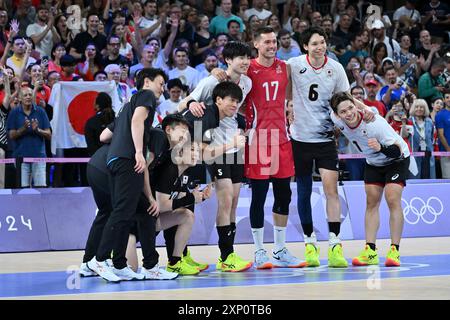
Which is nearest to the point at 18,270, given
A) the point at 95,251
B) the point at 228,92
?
the point at 95,251

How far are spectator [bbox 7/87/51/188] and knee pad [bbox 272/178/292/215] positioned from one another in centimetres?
461

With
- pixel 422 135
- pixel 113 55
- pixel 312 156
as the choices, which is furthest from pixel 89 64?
pixel 312 156

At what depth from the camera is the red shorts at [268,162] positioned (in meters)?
10.3

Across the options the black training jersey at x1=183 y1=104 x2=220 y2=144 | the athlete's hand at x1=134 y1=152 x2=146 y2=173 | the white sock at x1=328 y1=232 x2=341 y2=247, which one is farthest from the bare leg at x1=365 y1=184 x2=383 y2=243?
the athlete's hand at x1=134 y1=152 x2=146 y2=173

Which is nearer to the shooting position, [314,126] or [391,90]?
[314,126]

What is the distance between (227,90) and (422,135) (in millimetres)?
7866

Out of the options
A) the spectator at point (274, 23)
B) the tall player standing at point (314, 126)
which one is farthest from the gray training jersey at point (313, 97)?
the spectator at point (274, 23)

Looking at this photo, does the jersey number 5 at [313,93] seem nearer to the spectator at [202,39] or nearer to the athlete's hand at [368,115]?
the athlete's hand at [368,115]

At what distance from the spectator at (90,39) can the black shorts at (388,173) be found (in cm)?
745

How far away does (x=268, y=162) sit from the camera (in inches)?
407

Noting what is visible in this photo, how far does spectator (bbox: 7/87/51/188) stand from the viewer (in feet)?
45.2

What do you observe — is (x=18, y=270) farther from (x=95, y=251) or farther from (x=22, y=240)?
(x=22, y=240)

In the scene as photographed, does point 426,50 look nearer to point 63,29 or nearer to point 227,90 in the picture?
point 63,29

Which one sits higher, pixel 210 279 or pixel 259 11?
pixel 259 11
